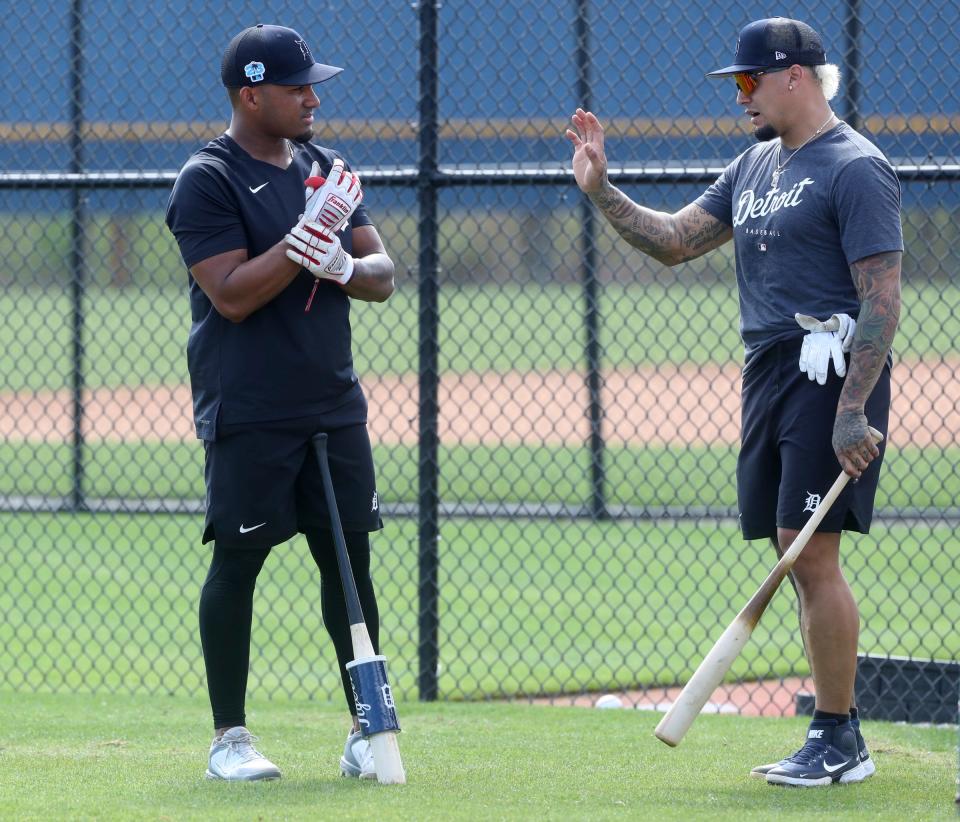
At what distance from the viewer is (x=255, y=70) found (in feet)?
11.7

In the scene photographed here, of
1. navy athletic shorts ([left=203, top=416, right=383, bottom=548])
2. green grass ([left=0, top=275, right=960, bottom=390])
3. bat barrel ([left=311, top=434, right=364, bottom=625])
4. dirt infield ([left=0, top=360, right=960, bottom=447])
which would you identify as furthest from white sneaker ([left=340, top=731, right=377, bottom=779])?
green grass ([left=0, top=275, right=960, bottom=390])

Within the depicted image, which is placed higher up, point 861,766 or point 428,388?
point 428,388

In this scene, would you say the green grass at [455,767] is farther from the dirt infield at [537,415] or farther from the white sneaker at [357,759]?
the dirt infield at [537,415]

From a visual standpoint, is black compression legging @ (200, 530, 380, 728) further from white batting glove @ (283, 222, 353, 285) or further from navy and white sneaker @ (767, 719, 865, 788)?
navy and white sneaker @ (767, 719, 865, 788)


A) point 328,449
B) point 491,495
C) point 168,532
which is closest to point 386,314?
point 491,495

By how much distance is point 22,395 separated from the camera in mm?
19859

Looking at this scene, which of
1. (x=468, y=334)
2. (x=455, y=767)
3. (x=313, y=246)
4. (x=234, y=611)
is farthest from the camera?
(x=468, y=334)

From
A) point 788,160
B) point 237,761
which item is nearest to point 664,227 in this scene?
point 788,160

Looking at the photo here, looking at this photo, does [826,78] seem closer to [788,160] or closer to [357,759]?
[788,160]

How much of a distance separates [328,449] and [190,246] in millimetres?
622

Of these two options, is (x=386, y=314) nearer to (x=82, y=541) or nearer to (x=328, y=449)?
(x=82, y=541)

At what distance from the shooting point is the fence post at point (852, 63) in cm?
514

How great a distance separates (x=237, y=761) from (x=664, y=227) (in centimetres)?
187

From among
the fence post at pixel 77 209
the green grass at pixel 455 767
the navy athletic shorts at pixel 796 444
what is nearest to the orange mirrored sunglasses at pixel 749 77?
the navy athletic shorts at pixel 796 444
